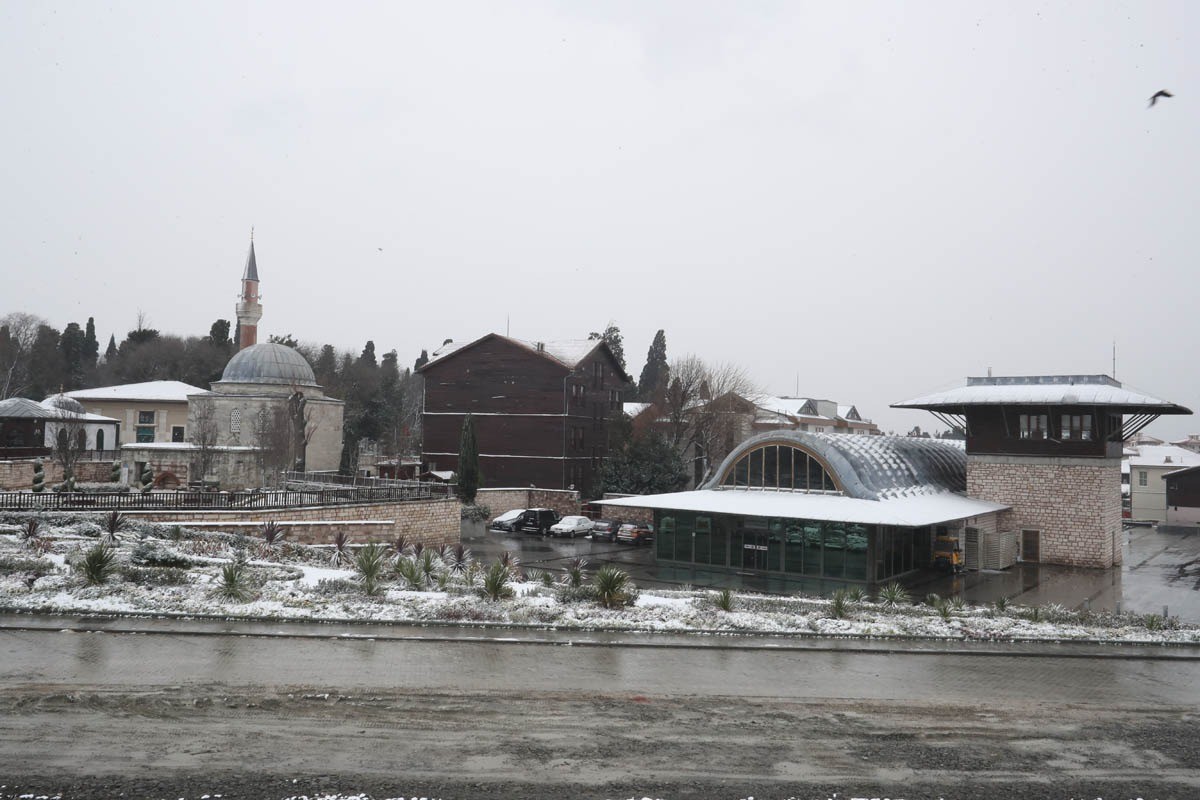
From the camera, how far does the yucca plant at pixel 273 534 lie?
23681mm

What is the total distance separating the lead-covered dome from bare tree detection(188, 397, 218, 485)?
2278mm

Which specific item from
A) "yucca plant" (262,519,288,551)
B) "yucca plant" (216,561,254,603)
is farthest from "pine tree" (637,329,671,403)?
"yucca plant" (216,561,254,603)

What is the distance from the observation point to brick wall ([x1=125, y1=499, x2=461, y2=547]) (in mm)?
25531

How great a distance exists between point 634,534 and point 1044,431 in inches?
669

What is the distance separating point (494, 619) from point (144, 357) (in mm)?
85180

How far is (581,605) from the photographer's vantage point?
58.9 ft

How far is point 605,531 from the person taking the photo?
1508 inches

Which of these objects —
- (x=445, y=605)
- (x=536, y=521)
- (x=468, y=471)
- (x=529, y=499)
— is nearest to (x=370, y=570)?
(x=445, y=605)

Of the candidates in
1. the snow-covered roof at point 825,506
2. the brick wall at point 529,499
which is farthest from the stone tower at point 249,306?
the snow-covered roof at point 825,506

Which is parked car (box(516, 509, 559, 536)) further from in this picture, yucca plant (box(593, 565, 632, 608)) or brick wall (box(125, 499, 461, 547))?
yucca plant (box(593, 565, 632, 608))

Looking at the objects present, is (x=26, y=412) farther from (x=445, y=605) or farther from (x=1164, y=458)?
(x=1164, y=458)

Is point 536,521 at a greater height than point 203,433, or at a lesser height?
lesser

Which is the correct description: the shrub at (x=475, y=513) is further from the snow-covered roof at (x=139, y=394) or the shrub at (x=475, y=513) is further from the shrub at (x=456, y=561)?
the snow-covered roof at (x=139, y=394)

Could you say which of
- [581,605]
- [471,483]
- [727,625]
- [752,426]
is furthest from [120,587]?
[752,426]
